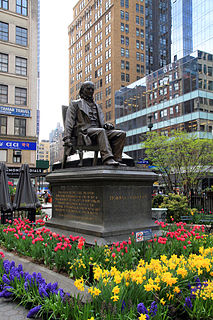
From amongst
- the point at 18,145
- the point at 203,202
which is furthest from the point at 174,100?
the point at 203,202

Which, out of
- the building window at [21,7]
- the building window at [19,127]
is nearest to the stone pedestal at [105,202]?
the building window at [19,127]

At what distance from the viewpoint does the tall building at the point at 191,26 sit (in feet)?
235

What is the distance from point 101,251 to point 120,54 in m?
84.1

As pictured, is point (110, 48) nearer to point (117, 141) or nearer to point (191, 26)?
point (191, 26)

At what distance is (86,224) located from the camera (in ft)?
25.1

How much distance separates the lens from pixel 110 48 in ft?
274

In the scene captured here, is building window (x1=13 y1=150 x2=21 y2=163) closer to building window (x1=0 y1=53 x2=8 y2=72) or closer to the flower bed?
building window (x1=0 y1=53 x2=8 y2=72)

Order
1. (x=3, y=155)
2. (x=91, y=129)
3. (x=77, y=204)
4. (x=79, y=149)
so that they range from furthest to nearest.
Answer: (x=3, y=155), (x=79, y=149), (x=91, y=129), (x=77, y=204)

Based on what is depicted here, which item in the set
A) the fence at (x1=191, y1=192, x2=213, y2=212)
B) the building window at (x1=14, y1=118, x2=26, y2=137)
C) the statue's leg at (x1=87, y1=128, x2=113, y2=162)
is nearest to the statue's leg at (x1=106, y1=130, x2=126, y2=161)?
the statue's leg at (x1=87, y1=128, x2=113, y2=162)

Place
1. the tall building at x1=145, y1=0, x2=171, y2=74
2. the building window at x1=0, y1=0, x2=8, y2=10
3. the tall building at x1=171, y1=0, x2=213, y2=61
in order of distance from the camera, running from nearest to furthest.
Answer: the building window at x1=0, y1=0, x2=8, y2=10 → the tall building at x1=171, y1=0, x2=213, y2=61 → the tall building at x1=145, y1=0, x2=171, y2=74

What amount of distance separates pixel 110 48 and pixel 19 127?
52.2 m

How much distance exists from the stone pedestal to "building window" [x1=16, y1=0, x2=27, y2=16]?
40.8 meters

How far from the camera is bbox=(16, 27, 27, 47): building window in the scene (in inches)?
1641

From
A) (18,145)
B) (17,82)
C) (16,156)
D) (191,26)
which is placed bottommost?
(16,156)
